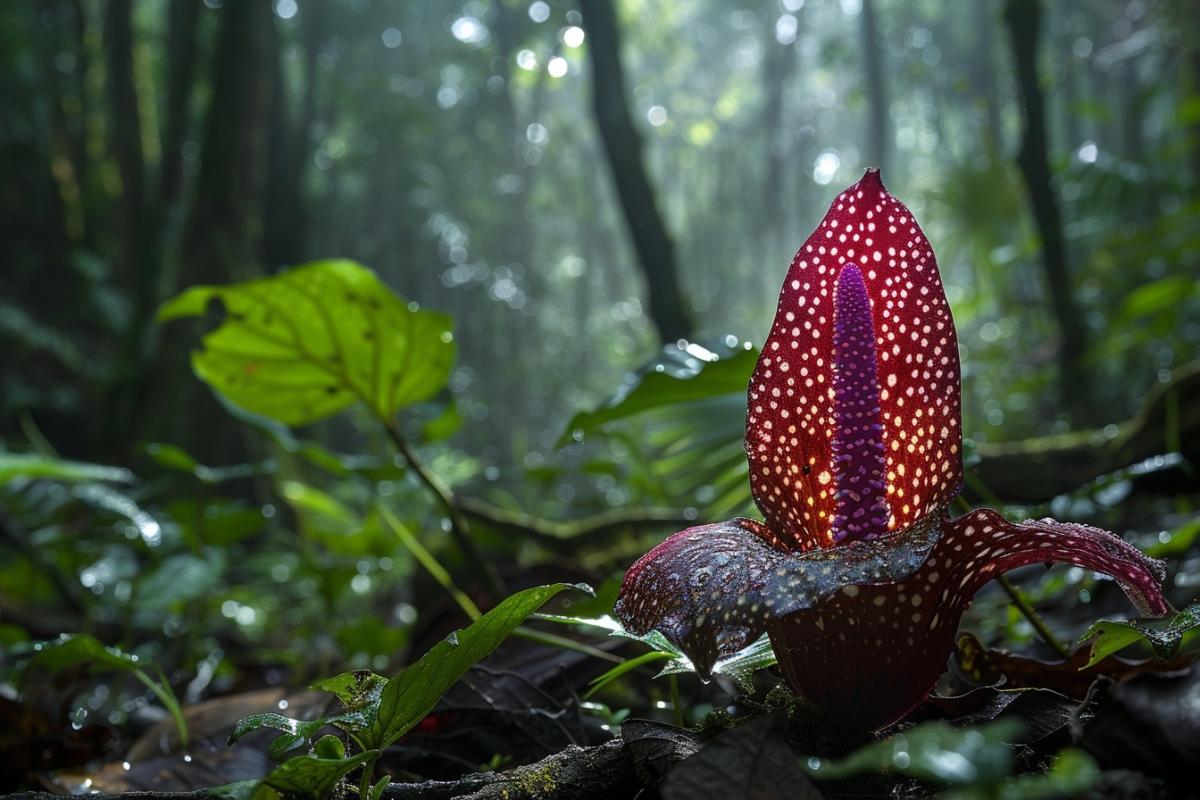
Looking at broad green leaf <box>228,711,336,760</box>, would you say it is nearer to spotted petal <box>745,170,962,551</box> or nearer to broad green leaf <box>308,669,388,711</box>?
broad green leaf <box>308,669,388,711</box>

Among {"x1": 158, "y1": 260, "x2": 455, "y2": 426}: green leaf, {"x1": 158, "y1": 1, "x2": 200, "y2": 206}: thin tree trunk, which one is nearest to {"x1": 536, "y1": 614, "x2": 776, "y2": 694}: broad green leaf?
{"x1": 158, "y1": 260, "x2": 455, "y2": 426}: green leaf

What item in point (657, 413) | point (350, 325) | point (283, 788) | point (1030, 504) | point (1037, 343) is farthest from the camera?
point (1037, 343)

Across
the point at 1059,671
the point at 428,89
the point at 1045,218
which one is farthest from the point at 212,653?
the point at 428,89

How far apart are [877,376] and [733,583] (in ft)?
1.16

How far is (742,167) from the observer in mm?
43375

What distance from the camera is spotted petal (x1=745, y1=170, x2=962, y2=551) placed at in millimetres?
1088

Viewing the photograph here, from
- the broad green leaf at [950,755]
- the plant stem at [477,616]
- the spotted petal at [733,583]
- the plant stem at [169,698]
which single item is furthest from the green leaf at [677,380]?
the broad green leaf at [950,755]

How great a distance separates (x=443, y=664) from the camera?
925 millimetres

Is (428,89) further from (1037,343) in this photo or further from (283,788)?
(283,788)

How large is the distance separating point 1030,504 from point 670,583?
224 centimetres

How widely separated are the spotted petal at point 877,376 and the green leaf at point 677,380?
1.49 ft

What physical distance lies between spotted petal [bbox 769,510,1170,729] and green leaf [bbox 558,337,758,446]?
26.3 inches

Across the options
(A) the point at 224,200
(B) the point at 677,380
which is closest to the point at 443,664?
(B) the point at 677,380

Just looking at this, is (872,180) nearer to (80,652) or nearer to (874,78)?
(80,652)
